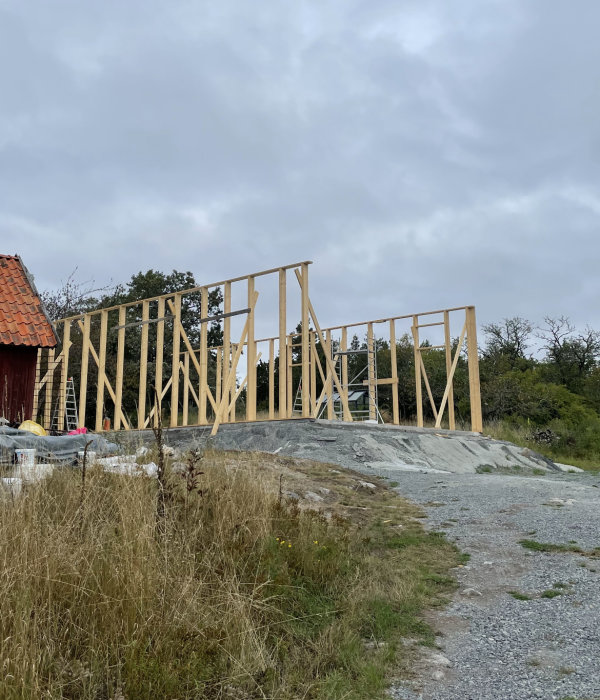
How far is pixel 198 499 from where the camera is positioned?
463 cm

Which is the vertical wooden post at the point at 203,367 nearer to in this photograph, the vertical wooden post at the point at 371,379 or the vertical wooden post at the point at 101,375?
the vertical wooden post at the point at 101,375

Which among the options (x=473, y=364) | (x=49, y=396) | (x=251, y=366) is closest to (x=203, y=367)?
(x=251, y=366)

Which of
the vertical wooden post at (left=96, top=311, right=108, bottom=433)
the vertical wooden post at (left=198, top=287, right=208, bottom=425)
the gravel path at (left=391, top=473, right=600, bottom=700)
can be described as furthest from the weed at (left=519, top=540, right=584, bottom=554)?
the vertical wooden post at (left=96, top=311, right=108, bottom=433)

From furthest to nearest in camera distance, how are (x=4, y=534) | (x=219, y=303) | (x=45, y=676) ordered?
(x=219, y=303) → (x=4, y=534) → (x=45, y=676)

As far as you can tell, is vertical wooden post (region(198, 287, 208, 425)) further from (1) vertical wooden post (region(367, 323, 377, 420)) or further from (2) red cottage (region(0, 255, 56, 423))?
(1) vertical wooden post (region(367, 323, 377, 420))

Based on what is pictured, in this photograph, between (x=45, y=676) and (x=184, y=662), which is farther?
(x=184, y=662)

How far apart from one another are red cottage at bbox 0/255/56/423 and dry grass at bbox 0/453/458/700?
8337mm

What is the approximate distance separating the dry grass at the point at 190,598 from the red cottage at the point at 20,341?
8.34m

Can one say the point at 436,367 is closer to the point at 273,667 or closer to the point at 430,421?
the point at 430,421

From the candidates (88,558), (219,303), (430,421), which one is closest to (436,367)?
(430,421)

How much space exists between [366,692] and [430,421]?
23258 millimetres

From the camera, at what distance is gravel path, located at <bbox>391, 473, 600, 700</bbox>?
118 inches

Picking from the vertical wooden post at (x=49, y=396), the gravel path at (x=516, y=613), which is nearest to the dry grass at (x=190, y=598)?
the gravel path at (x=516, y=613)

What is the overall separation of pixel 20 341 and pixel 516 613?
36.1 feet
